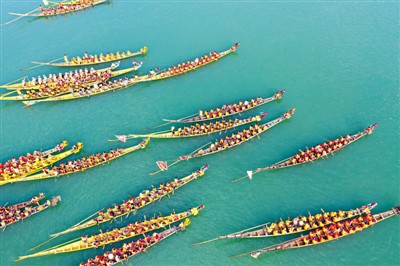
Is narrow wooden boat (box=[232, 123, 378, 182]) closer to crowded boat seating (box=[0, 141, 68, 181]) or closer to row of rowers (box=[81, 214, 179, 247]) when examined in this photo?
row of rowers (box=[81, 214, 179, 247])

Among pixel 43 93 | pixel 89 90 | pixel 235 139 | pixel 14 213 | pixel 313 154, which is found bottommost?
pixel 313 154

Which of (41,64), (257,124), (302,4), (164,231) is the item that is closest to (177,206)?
(164,231)

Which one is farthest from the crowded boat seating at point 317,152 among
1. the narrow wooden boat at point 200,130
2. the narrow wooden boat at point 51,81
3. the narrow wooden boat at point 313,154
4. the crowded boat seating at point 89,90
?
the narrow wooden boat at point 51,81

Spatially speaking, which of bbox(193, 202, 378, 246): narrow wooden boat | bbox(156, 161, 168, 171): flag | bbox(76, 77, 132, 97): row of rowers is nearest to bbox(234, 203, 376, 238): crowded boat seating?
bbox(193, 202, 378, 246): narrow wooden boat

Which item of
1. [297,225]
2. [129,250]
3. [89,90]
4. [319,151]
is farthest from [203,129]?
[89,90]

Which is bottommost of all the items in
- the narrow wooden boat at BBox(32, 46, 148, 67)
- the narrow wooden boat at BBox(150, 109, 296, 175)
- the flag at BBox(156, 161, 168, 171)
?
the flag at BBox(156, 161, 168, 171)

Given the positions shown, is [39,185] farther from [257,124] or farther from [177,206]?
[257,124]

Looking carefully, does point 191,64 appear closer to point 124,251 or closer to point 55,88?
point 55,88
